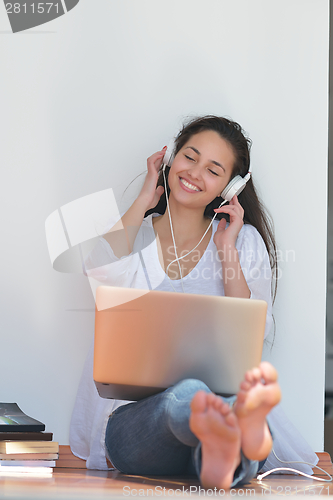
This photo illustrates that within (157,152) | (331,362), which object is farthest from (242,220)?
(331,362)

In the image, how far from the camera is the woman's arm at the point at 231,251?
5.81ft

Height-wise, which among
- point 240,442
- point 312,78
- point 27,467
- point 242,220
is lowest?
point 27,467

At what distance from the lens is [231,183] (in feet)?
6.24

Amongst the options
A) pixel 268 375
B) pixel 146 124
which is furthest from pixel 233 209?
pixel 268 375

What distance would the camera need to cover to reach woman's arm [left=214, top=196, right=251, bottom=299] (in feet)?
5.81

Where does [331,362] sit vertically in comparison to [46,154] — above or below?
below

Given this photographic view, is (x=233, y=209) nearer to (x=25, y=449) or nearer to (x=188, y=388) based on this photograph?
(x=188, y=388)

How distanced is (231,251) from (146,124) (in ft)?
2.20

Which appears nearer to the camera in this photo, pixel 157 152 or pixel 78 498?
pixel 78 498

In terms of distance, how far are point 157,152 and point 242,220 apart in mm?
413

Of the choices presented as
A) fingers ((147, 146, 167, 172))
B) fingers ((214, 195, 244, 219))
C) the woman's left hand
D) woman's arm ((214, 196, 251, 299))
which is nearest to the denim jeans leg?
woman's arm ((214, 196, 251, 299))

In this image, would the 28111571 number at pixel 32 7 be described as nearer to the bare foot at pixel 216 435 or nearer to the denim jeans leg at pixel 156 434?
the denim jeans leg at pixel 156 434

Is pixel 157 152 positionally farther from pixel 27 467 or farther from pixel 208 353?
pixel 27 467

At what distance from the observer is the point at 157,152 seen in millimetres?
→ 1990
